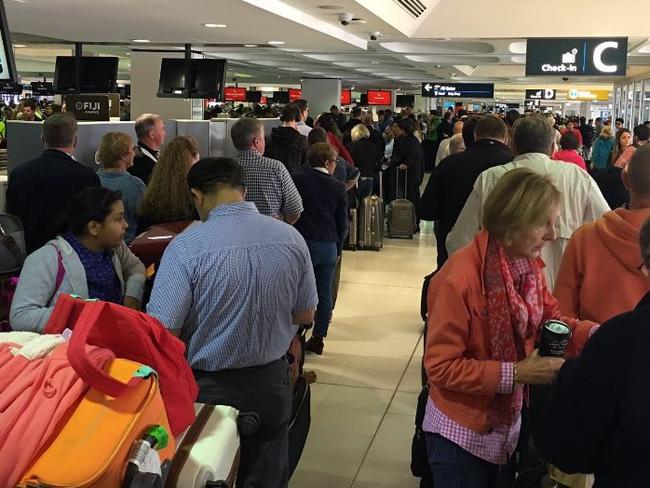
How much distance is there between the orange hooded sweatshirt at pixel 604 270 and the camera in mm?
2795

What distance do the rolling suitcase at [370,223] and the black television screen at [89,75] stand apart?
4.75 meters

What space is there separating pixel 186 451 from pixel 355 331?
4.69 metres

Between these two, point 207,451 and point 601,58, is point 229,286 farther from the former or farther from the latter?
point 601,58

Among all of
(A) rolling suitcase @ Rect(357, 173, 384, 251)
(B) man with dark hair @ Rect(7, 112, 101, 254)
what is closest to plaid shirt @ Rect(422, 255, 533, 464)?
(B) man with dark hair @ Rect(7, 112, 101, 254)

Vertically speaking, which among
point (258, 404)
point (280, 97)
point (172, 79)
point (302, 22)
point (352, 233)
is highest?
point (280, 97)

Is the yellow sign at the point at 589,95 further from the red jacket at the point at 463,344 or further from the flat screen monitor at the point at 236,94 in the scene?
the red jacket at the point at 463,344

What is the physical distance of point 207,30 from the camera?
35.6 feet

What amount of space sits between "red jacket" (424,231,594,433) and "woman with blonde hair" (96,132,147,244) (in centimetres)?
263

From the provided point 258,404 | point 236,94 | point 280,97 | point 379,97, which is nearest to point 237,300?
point 258,404

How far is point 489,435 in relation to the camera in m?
2.40

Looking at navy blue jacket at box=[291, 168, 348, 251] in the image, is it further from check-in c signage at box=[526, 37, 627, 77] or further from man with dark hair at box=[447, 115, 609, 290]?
check-in c signage at box=[526, 37, 627, 77]

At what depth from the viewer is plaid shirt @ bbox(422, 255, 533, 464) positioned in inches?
94.1

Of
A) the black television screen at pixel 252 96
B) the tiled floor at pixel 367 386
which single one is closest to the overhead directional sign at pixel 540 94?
the black television screen at pixel 252 96

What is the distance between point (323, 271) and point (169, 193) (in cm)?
195
